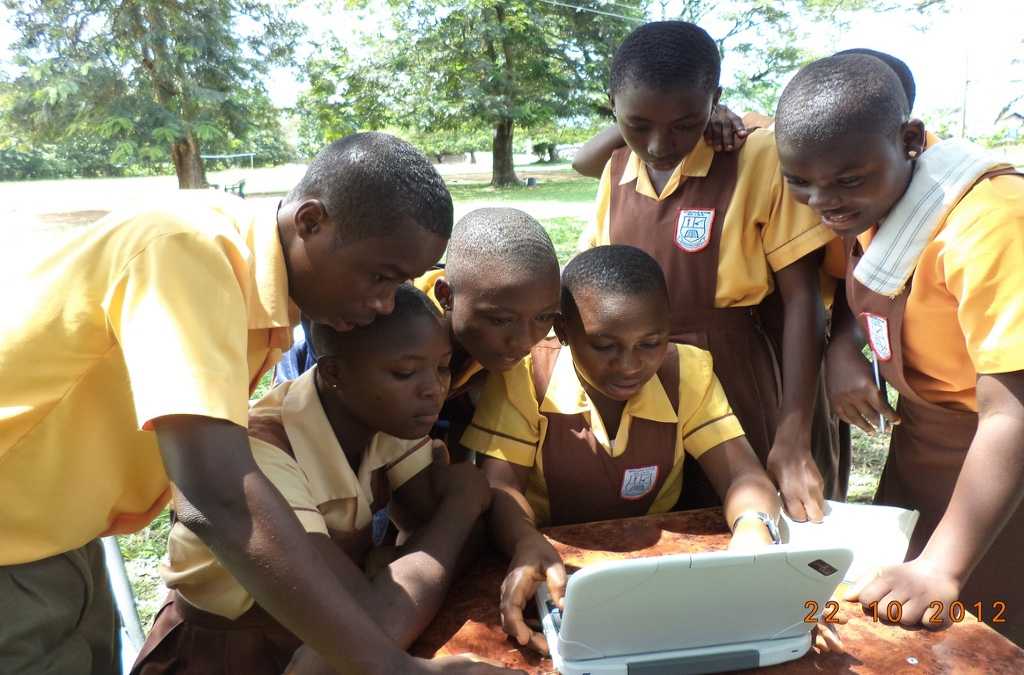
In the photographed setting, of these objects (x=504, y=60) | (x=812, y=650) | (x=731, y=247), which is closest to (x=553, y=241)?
(x=731, y=247)

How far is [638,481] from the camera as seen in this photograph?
1816 millimetres

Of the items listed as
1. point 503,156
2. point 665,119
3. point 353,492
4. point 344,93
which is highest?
point 344,93

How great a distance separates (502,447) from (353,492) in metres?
0.36

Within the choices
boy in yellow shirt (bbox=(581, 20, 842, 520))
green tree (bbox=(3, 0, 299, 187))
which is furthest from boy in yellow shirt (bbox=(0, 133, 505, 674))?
green tree (bbox=(3, 0, 299, 187))

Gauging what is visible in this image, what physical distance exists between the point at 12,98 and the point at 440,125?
9.74 meters

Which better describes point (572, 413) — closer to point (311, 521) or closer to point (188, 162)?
point (311, 521)

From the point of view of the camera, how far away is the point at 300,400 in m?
1.57

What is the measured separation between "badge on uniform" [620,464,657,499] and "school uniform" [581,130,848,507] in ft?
0.57

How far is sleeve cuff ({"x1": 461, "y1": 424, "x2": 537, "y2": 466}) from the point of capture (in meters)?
1.75

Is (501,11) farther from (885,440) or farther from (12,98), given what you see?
(885,440)

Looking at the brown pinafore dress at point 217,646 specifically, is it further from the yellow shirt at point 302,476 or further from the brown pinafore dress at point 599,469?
the brown pinafore dress at point 599,469

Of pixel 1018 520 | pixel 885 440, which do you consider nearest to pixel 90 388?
pixel 1018 520

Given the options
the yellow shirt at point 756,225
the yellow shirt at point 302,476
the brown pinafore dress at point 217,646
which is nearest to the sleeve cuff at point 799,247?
the yellow shirt at point 756,225

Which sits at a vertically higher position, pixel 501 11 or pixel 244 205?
pixel 501 11
